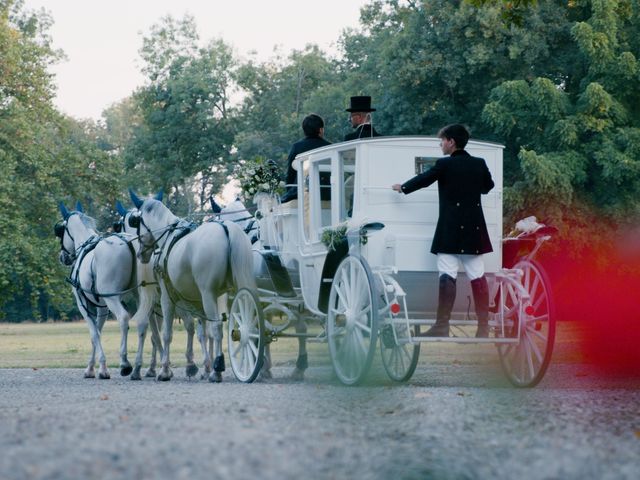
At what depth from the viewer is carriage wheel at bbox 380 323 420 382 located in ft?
39.4

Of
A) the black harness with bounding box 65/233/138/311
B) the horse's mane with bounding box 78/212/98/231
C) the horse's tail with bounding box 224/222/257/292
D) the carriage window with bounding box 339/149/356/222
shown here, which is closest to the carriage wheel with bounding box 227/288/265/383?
the horse's tail with bounding box 224/222/257/292

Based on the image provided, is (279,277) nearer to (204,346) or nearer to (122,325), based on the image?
(204,346)

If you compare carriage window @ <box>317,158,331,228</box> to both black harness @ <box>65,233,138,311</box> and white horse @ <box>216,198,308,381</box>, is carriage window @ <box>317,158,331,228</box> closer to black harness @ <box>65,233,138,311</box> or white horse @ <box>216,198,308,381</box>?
white horse @ <box>216,198,308,381</box>

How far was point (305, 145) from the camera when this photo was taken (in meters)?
13.3

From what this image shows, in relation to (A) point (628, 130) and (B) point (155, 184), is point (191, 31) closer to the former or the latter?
(B) point (155, 184)

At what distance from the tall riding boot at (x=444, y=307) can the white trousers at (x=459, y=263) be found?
0.11 meters

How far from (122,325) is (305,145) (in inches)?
154

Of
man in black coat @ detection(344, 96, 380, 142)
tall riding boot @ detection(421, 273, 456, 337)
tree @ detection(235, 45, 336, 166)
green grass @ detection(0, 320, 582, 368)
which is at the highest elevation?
tree @ detection(235, 45, 336, 166)

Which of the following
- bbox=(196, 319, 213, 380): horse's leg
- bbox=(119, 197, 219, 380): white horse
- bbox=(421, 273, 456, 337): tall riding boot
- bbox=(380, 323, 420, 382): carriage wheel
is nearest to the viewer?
bbox=(421, 273, 456, 337): tall riding boot

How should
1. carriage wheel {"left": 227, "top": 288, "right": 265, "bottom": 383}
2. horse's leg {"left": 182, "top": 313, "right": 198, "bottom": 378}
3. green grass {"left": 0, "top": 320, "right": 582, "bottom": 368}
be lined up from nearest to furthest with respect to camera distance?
carriage wheel {"left": 227, "top": 288, "right": 265, "bottom": 383} < horse's leg {"left": 182, "top": 313, "right": 198, "bottom": 378} < green grass {"left": 0, "top": 320, "right": 582, "bottom": 368}

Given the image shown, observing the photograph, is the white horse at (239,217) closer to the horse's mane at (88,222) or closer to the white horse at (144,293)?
the white horse at (144,293)

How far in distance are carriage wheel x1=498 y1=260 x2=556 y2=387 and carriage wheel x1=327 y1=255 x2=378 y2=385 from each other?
1.46m

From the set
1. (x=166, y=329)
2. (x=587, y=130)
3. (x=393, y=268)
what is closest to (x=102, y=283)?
(x=166, y=329)

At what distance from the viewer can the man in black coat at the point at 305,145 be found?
43.7ft
